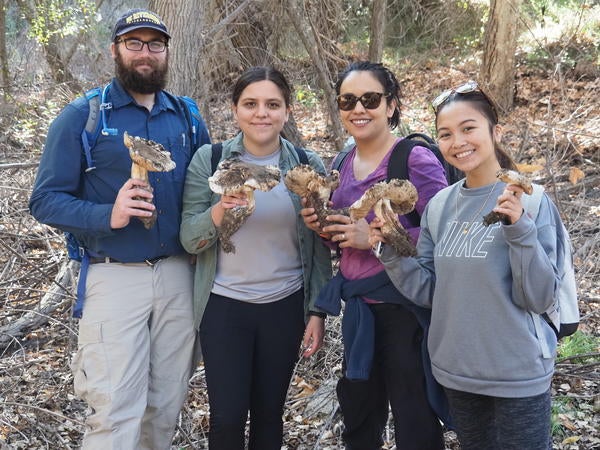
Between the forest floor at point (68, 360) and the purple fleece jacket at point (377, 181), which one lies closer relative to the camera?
the purple fleece jacket at point (377, 181)

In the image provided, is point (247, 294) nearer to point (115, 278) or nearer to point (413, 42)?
point (115, 278)

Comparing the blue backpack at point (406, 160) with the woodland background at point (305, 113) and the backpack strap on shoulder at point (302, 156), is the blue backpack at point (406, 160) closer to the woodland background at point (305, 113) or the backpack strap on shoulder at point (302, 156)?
the backpack strap on shoulder at point (302, 156)

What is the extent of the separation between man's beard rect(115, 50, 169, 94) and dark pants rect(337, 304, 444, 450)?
163 cm

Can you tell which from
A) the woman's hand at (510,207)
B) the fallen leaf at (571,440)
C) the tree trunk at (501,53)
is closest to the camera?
the woman's hand at (510,207)

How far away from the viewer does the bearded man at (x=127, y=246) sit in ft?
9.73

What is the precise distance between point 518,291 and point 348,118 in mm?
1180

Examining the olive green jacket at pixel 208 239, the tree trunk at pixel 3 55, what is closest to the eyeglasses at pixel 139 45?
the olive green jacket at pixel 208 239

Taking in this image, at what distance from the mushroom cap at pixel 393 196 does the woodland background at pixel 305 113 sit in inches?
45.4

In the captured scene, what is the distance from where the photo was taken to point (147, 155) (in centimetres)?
285

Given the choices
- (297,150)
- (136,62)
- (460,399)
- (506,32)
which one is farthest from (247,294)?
(506,32)

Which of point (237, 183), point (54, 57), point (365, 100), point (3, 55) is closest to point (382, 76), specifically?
point (365, 100)

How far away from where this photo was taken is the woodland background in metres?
4.49

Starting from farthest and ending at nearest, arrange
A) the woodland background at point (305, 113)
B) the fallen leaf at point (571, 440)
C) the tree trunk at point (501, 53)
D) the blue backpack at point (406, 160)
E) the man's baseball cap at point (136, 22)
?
the tree trunk at point (501, 53), the woodland background at point (305, 113), the fallen leaf at point (571, 440), the man's baseball cap at point (136, 22), the blue backpack at point (406, 160)

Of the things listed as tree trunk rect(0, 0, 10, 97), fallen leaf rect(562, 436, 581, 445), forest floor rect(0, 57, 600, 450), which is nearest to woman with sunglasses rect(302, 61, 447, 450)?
forest floor rect(0, 57, 600, 450)
